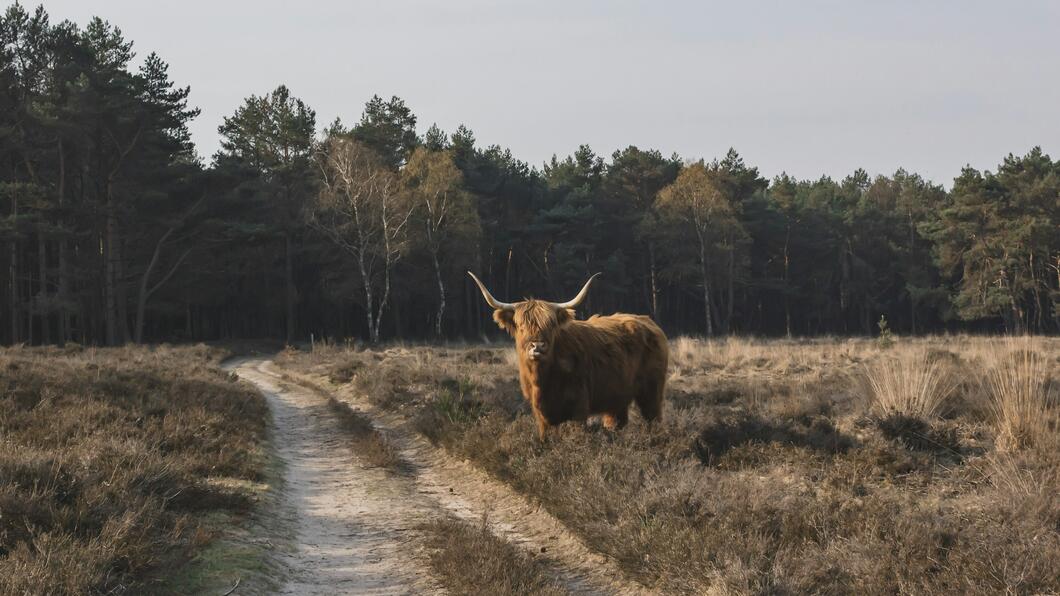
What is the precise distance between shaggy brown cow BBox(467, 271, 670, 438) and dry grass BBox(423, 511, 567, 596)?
2.42 meters

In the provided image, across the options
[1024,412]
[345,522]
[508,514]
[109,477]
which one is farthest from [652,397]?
[109,477]

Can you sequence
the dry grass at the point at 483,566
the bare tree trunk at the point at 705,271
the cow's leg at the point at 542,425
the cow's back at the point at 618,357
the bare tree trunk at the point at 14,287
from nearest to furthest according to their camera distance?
the dry grass at the point at 483,566 < the cow's leg at the point at 542,425 < the cow's back at the point at 618,357 < the bare tree trunk at the point at 14,287 < the bare tree trunk at the point at 705,271

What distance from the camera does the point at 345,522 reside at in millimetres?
7934

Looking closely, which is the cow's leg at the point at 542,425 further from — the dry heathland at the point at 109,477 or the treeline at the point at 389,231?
the treeline at the point at 389,231

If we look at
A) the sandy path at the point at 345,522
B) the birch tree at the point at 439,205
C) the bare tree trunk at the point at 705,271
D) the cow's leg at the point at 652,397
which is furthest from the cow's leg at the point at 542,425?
the bare tree trunk at the point at 705,271

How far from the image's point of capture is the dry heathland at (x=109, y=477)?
4.98 m

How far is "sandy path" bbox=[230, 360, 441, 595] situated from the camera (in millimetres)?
6039

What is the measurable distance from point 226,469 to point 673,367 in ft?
48.2

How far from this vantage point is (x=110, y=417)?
35.5 ft

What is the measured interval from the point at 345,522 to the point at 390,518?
18.9 inches

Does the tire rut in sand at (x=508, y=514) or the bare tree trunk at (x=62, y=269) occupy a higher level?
the bare tree trunk at (x=62, y=269)

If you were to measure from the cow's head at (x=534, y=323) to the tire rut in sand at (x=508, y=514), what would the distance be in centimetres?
170

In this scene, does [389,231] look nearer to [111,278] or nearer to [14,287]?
[111,278]

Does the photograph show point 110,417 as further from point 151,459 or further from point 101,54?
point 101,54
